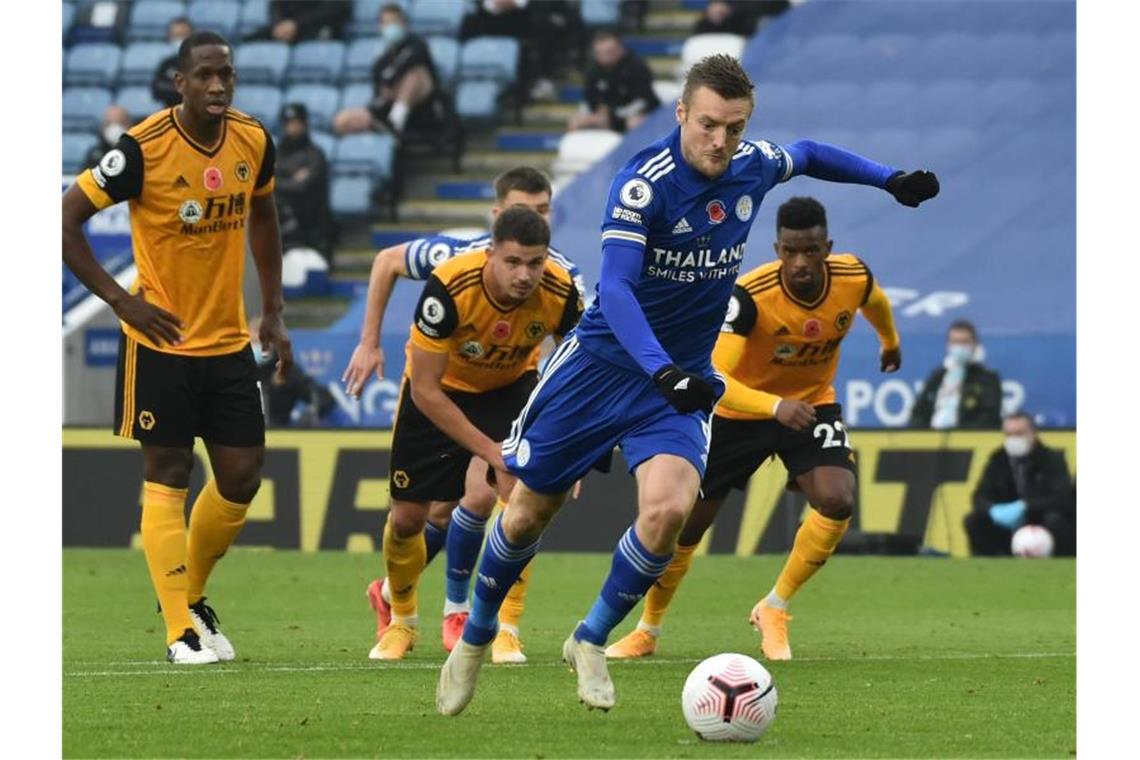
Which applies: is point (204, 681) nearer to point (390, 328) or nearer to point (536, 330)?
point (536, 330)

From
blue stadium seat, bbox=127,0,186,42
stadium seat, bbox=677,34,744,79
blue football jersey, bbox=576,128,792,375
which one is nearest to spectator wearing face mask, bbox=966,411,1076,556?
stadium seat, bbox=677,34,744,79

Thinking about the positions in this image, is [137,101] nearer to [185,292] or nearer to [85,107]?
[85,107]

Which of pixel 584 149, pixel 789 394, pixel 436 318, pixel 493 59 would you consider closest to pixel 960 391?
pixel 789 394

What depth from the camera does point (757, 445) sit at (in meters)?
10.5

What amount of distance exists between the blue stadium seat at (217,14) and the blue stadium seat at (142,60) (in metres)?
0.57

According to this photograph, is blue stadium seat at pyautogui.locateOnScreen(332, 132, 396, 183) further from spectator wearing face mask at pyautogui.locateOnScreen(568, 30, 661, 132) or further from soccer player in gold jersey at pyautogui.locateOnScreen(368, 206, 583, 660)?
soccer player in gold jersey at pyautogui.locateOnScreen(368, 206, 583, 660)

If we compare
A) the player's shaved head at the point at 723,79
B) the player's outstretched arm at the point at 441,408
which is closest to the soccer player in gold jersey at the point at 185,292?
the player's outstretched arm at the point at 441,408

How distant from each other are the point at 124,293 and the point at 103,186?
0.51 metres

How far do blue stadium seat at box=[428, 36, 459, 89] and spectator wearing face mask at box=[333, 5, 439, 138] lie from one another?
0.56m

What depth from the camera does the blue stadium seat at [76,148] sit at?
24.6 meters

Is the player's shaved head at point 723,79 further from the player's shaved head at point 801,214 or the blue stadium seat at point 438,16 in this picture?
the blue stadium seat at point 438,16

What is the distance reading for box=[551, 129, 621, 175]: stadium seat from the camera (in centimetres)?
2319

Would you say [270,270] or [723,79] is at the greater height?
[723,79]

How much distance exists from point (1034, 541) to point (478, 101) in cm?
1049
